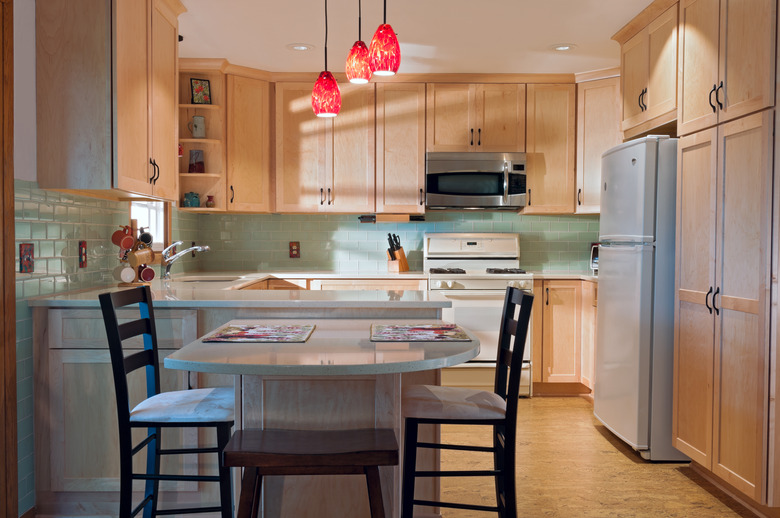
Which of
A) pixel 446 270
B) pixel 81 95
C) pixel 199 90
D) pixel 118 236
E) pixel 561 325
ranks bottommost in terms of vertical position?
pixel 561 325

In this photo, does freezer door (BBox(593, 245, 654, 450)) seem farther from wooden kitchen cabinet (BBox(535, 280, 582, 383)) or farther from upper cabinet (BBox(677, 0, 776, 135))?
wooden kitchen cabinet (BBox(535, 280, 582, 383))

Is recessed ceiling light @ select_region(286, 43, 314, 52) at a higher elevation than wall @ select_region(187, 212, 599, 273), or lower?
higher

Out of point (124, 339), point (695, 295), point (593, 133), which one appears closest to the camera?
point (124, 339)

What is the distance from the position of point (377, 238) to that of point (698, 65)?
2.87m

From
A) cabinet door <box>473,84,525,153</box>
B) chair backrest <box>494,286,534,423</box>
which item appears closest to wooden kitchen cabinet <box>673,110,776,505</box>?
chair backrest <box>494,286,534,423</box>

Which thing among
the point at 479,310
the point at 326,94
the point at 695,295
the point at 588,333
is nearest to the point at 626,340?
the point at 695,295

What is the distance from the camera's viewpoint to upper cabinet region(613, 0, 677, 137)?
3.23m

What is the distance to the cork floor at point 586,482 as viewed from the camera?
2742 millimetres

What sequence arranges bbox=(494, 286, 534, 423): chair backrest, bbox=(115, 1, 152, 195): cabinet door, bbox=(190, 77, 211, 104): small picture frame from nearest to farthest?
bbox=(494, 286, 534, 423): chair backrest → bbox=(115, 1, 152, 195): cabinet door → bbox=(190, 77, 211, 104): small picture frame

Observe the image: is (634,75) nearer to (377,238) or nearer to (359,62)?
(359,62)

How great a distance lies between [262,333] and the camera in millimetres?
1956

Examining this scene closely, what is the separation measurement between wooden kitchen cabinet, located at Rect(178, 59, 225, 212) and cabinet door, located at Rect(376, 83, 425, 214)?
1.15m

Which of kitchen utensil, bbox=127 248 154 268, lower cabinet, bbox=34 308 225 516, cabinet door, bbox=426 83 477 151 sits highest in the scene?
cabinet door, bbox=426 83 477 151

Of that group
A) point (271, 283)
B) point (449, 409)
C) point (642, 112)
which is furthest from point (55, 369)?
point (642, 112)
